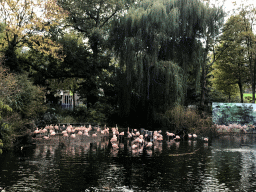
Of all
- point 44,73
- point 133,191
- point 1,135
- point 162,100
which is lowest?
point 133,191

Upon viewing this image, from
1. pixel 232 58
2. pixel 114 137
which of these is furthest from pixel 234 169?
pixel 232 58

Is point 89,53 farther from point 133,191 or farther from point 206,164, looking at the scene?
point 133,191

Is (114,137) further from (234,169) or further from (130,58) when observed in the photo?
(130,58)

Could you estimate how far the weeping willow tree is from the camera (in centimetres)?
2353

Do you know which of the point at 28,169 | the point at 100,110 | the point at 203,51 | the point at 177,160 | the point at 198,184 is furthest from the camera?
the point at 100,110

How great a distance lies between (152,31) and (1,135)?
48.6ft

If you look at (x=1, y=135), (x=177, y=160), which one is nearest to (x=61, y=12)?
(x=1, y=135)

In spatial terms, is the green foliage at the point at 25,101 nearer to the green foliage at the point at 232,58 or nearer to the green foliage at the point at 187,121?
the green foliage at the point at 187,121

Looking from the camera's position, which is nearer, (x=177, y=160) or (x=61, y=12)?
(x=177, y=160)

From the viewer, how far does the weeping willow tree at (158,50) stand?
77.2ft

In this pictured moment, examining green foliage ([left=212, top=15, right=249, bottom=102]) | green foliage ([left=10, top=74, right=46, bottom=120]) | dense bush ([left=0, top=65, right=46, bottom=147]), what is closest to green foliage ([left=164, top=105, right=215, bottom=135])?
dense bush ([left=0, top=65, right=46, bottom=147])

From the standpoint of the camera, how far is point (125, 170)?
10109 mm

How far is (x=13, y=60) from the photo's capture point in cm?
2438

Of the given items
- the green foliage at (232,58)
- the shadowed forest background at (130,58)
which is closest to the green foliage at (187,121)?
the shadowed forest background at (130,58)
